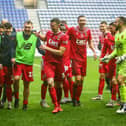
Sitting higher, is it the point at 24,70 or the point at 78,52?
the point at 78,52

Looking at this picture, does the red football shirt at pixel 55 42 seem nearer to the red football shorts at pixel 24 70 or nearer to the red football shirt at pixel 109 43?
the red football shorts at pixel 24 70

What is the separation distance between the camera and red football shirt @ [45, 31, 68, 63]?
25.3ft

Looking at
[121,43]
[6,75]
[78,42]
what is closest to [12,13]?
→ [78,42]

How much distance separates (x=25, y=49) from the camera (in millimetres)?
7836

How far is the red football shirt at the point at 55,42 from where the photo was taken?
25.3 ft

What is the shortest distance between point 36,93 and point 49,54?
3.54 m

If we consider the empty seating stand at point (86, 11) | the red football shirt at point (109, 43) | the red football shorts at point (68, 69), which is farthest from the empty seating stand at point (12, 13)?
the red football shirt at point (109, 43)

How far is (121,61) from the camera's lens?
7.45m

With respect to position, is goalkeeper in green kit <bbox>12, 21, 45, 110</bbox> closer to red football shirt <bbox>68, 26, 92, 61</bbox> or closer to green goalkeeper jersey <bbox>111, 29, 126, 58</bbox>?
red football shirt <bbox>68, 26, 92, 61</bbox>

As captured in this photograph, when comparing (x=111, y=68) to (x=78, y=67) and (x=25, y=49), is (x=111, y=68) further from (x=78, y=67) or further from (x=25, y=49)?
(x=25, y=49)

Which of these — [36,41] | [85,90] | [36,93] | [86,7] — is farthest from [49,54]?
[86,7]

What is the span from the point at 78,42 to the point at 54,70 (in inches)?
49.0

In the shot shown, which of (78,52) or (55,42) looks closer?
(55,42)

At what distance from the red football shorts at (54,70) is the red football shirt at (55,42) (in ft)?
0.29
